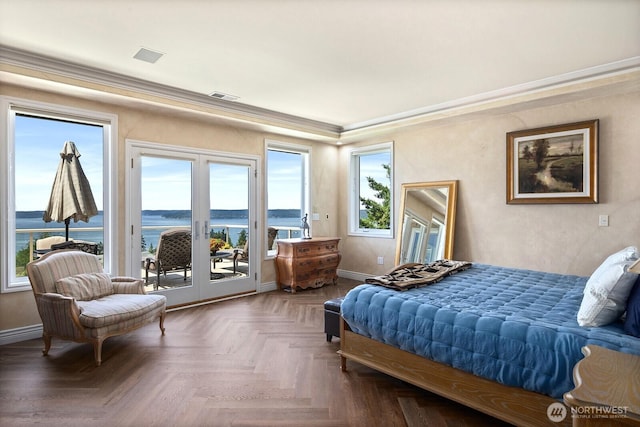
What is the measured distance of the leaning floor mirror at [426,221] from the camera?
495 cm

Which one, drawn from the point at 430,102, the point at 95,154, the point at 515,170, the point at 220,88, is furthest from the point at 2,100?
the point at 515,170

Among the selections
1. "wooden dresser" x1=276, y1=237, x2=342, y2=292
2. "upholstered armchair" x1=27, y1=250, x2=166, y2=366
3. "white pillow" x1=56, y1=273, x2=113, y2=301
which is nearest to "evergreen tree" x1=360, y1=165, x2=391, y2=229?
"wooden dresser" x1=276, y1=237, x2=342, y2=292

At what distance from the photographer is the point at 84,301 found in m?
3.29

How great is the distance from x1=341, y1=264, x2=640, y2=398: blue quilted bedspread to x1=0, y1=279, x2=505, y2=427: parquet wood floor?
1.32ft

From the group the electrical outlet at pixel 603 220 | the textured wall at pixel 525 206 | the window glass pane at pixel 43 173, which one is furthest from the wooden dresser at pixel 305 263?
the electrical outlet at pixel 603 220

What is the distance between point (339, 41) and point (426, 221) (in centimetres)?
317

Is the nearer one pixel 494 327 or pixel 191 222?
pixel 494 327

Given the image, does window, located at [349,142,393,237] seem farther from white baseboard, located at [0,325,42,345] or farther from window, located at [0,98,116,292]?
white baseboard, located at [0,325,42,345]

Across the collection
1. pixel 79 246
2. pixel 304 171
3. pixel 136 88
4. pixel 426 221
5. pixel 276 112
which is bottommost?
pixel 79 246

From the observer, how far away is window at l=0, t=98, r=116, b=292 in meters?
3.42

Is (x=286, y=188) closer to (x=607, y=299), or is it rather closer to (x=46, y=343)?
(x=46, y=343)

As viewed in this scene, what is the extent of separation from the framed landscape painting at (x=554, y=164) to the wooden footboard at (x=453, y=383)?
9.44ft

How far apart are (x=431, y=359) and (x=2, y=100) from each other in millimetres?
4412

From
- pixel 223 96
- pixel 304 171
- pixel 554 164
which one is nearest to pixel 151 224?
pixel 223 96
